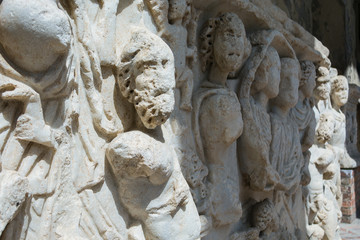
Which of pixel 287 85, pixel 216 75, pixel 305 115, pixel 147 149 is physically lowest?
pixel 305 115

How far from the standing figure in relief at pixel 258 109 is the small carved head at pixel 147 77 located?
92cm

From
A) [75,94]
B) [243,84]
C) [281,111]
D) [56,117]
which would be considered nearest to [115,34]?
[75,94]

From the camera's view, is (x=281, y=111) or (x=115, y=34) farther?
(x=281, y=111)

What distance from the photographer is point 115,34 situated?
149 cm

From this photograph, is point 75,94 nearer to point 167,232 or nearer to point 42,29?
point 42,29

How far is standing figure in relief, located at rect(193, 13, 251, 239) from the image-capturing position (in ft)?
6.38

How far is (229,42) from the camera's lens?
1990 mm

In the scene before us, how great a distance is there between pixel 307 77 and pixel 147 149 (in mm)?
2073

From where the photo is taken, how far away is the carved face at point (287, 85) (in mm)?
2756

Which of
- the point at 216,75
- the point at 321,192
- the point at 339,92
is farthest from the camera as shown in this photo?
the point at 339,92

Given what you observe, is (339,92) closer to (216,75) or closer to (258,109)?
(258,109)

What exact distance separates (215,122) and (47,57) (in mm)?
988

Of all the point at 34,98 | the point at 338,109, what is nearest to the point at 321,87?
the point at 338,109

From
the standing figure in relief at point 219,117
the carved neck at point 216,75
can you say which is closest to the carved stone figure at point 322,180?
the standing figure in relief at point 219,117
